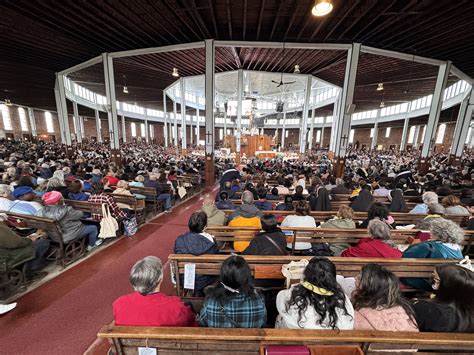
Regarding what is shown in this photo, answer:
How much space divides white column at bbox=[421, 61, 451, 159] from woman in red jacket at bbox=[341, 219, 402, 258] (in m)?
13.5

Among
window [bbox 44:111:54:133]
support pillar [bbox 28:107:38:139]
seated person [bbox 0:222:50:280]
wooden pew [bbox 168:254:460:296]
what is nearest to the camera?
wooden pew [bbox 168:254:460:296]

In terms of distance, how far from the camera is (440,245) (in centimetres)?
226

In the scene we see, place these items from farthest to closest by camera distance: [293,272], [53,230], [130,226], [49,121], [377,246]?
[49,121], [130,226], [53,230], [377,246], [293,272]

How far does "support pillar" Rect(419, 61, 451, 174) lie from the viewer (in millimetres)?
11420

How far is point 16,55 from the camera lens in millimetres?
11266

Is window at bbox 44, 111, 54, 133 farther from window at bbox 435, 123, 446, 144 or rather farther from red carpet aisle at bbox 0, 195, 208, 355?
window at bbox 435, 123, 446, 144

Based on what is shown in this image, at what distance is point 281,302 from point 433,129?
15224 millimetres

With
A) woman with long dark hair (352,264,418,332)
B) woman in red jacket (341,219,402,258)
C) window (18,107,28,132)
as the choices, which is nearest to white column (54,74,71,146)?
window (18,107,28,132)

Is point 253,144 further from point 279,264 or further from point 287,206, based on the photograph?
point 279,264

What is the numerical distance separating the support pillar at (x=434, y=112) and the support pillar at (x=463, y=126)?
3159 millimetres

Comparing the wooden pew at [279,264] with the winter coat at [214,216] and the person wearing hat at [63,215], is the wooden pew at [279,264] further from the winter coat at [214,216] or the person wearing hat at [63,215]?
the person wearing hat at [63,215]

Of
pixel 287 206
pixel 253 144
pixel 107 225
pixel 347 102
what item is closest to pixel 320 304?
pixel 287 206

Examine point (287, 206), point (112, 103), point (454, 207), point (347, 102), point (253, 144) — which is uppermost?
point (347, 102)

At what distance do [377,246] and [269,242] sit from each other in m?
1.14
